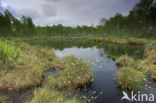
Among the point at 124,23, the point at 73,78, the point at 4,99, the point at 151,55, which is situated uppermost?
the point at 124,23

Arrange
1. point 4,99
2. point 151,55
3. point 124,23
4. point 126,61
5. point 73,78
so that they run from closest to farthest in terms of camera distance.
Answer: point 4,99 → point 73,78 → point 126,61 → point 151,55 → point 124,23

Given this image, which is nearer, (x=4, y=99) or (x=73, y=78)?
(x=4, y=99)

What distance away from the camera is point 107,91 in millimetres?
5473

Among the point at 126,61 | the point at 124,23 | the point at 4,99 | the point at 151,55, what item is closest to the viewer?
the point at 4,99

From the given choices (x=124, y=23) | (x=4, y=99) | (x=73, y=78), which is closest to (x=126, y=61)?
(x=73, y=78)

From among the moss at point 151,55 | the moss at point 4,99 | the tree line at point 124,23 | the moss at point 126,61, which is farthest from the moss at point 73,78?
the tree line at point 124,23

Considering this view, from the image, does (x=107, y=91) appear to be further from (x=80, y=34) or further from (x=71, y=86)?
(x=80, y=34)

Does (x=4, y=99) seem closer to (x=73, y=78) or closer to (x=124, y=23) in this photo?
(x=73, y=78)

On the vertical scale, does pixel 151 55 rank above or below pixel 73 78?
above

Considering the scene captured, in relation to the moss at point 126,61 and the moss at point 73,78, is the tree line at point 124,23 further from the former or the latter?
the moss at point 73,78

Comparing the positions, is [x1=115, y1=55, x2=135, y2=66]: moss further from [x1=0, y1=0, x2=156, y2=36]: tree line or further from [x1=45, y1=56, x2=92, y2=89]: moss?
[x1=0, y1=0, x2=156, y2=36]: tree line

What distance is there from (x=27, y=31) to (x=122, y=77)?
233 feet

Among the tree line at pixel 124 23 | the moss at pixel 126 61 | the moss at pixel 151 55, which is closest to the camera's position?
the moss at pixel 126 61

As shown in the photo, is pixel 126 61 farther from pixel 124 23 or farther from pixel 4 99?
pixel 124 23
